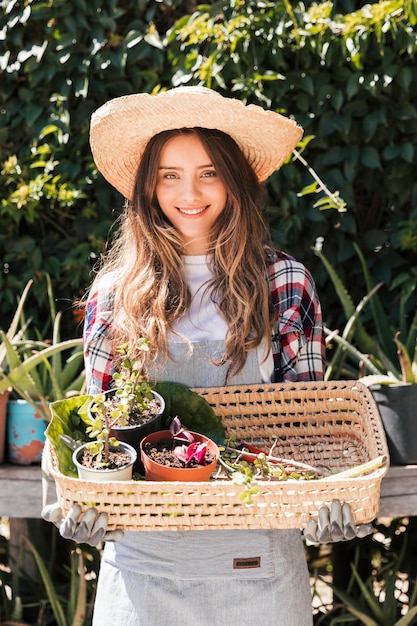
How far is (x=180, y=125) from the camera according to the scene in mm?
1789

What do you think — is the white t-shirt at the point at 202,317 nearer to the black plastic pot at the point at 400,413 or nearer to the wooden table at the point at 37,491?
the black plastic pot at the point at 400,413

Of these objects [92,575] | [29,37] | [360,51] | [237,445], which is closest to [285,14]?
[360,51]

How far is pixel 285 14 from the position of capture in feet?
7.96

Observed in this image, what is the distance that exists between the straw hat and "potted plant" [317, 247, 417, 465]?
20.0 inches

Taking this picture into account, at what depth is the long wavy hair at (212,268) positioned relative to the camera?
1.81 metres

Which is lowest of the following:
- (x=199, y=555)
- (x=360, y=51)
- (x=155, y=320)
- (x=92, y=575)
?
(x=92, y=575)

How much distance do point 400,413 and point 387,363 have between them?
0.71 feet

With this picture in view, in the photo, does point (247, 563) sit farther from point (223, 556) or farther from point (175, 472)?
point (175, 472)

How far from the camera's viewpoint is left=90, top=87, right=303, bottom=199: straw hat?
68.4 inches

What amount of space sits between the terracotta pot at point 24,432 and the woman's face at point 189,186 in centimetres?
77

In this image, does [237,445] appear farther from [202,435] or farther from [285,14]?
[285,14]

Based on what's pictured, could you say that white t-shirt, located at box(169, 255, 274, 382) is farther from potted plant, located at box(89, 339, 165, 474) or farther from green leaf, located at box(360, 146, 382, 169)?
green leaf, located at box(360, 146, 382, 169)

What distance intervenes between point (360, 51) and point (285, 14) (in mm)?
247

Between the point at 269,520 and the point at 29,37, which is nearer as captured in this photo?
the point at 269,520
